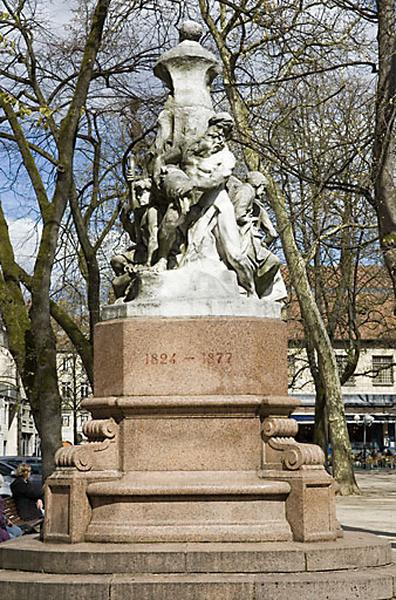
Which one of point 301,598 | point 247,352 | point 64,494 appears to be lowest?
point 301,598

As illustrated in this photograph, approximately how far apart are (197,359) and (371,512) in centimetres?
1206

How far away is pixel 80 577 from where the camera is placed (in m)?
8.12

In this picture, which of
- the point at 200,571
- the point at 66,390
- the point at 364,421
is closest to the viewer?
the point at 200,571

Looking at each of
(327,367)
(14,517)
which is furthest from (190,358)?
(327,367)

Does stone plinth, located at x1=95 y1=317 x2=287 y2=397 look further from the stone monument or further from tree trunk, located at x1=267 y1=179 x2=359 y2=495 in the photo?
tree trunk, located at x1=267 y1=179 x2=359 y2=495

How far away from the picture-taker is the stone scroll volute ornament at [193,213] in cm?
1006

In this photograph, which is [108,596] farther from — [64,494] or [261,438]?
[261,438]

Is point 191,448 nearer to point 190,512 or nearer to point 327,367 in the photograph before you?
point 190,512

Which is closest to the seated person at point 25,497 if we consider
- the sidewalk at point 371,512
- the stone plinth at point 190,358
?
the sidewalk at point 371,512

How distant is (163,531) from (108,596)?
1.06 metres

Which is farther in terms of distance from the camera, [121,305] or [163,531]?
[121,305]

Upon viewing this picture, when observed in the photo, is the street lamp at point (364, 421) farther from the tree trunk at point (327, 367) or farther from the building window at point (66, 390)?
the tree trunk at point (327, 367)

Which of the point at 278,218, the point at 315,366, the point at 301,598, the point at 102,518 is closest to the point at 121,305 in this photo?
the point at 102,518

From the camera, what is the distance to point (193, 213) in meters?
10.3
